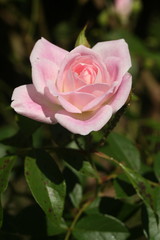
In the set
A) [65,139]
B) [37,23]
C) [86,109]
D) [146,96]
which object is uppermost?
[86,109]

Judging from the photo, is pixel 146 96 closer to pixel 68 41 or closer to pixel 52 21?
pixel 68 41

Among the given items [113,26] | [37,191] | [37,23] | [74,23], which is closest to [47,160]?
[37,191]

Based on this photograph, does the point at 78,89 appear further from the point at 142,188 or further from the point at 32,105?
the point at 142,188

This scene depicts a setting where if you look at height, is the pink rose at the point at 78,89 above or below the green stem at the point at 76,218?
above

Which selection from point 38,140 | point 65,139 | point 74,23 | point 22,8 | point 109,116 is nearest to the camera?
point 109,116

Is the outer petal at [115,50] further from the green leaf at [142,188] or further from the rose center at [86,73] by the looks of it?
the green leaf at [142,188]

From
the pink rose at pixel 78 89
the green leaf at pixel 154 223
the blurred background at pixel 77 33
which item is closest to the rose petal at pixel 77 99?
the pink rose at pixel 78 89
